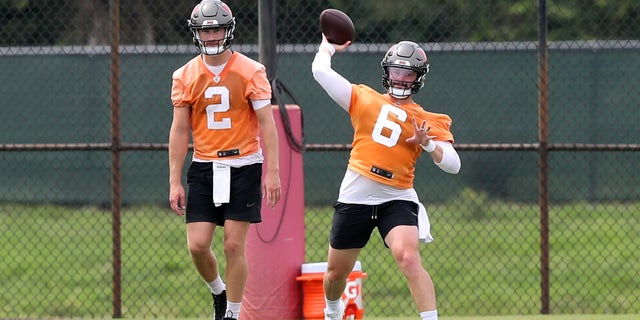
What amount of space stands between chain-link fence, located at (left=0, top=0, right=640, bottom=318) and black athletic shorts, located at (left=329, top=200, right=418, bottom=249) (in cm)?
447

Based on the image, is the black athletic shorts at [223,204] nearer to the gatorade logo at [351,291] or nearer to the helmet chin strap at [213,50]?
the helmet chin strap at [213,50]

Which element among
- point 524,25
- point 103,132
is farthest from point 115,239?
point 524,25

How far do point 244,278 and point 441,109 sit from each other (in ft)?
20.6

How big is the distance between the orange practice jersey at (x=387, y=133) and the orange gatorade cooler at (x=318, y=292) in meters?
1.68

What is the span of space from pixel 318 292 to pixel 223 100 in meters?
2.19

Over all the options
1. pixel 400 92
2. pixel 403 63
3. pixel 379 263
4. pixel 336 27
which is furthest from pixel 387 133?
pixel 379 263

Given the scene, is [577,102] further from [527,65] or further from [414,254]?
[414,254]

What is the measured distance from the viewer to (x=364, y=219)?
787 cm

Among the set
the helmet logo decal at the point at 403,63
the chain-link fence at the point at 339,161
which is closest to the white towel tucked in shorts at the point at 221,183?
the helmet logo decal at the point at 403,63

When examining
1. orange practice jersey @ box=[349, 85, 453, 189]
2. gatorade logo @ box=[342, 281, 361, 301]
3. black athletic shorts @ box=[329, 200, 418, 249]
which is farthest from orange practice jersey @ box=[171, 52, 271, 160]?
gatorade logo @ box=[342, 281, 361, 301]

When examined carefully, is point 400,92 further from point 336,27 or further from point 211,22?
point 211,22

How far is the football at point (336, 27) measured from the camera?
7996mm

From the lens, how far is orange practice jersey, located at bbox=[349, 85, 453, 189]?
306 inches

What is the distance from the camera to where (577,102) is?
14062mm
